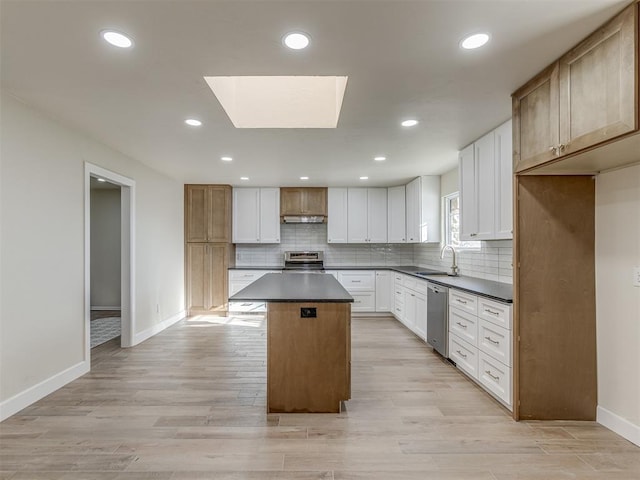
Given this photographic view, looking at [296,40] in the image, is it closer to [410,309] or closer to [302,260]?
[410,309]

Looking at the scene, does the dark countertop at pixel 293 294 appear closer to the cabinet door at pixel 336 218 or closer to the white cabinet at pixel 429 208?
the white cabinet at pixel 429 208

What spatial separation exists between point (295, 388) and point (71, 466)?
4.65 feet

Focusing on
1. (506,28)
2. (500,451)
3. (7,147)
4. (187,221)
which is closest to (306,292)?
(500,451)

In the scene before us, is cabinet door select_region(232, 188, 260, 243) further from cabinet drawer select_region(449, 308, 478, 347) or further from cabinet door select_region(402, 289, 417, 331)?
cabinet drawer select_region(449, 308, 478, 347)

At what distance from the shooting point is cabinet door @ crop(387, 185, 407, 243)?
20.2ft

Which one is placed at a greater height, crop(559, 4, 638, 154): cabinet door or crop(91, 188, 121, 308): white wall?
crop(559, 4, 638, 154): cabinet door

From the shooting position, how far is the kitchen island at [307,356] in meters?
2.59

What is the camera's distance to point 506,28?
1693 millimetres

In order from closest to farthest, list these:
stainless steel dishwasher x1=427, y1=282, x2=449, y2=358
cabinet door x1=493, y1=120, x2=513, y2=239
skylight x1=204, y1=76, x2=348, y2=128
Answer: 1. cabinet door x1=493, y1=120, x2=513, y2=239
2. skylight x1=204, y1=76, x2=348, y2=128
3. stainless steel dishwasher x1=427, y1=282, x2=449, y2=358

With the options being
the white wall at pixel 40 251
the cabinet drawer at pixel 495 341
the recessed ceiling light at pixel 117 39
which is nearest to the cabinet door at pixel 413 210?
the cabinet drawer at pixel 495 341

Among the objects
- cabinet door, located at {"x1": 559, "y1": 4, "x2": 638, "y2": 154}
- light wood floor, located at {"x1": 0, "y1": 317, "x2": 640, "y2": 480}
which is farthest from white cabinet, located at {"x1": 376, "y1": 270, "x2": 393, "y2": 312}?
cabinet door, located at {"x1": 559, "y1": 4, "x2": 638, "y2": 154}

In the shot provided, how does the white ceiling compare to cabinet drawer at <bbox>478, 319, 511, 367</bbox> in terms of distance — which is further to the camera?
cabinet drawer at <bbox>478, 319, 511, 367</bbox>

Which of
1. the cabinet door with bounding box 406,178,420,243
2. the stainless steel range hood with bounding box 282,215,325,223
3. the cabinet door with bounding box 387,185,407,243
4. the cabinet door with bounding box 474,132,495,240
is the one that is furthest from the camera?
the stainless steel range hood with bounding box 282,215,325,223

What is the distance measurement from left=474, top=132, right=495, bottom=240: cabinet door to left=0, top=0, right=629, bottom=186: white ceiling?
0.45 feet
